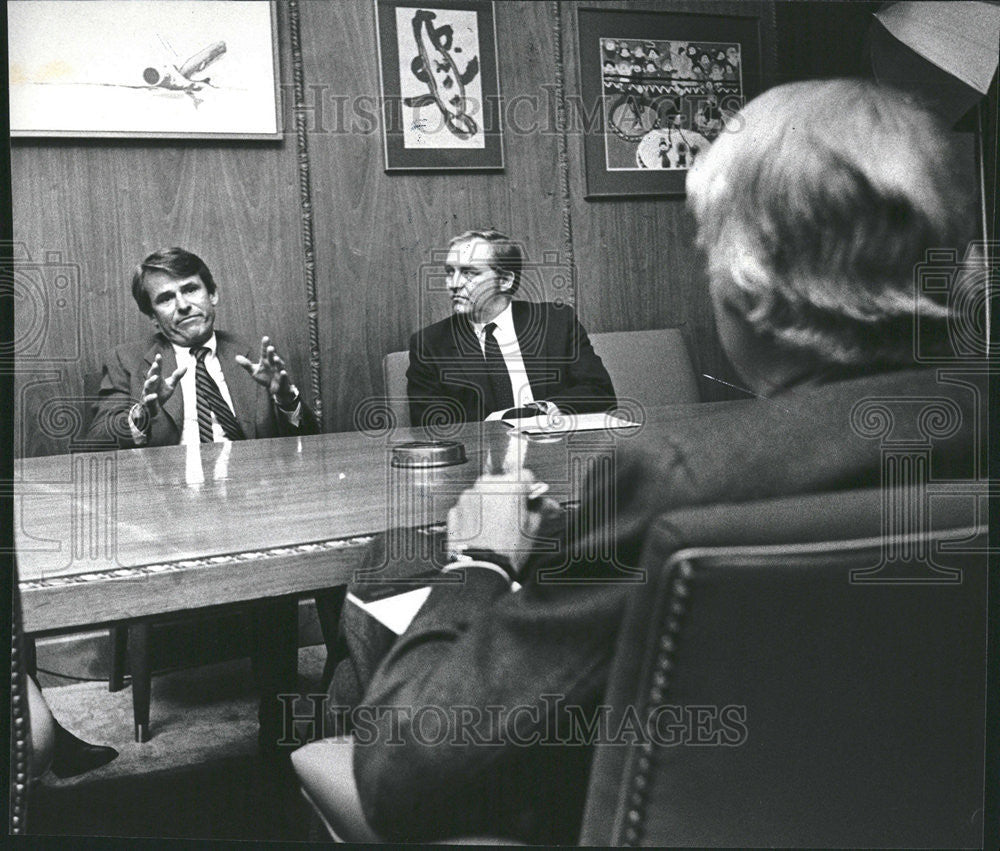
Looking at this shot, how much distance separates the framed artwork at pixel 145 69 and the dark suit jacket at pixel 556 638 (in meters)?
2.20

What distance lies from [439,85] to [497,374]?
0.90 m

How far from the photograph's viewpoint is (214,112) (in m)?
3.01

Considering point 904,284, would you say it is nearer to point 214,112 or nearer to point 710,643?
point 710,643

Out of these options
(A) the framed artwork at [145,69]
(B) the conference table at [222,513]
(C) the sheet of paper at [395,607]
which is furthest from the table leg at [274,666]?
(A) the framed artwork at [145,69]

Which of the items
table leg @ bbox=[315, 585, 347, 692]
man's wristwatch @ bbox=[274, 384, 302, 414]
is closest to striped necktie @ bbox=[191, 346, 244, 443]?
man's wristwatch @ bbox=[274, 384, 302, 414]

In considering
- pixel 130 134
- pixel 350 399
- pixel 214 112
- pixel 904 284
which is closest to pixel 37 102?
pixel 130 134

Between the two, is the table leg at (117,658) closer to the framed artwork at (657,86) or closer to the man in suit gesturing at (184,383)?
the man in suit gesturing at (184,383)

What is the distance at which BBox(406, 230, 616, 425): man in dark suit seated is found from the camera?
2.85 meters

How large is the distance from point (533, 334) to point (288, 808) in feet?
4.95

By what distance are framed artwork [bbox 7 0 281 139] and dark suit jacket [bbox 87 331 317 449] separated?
0.69 meters

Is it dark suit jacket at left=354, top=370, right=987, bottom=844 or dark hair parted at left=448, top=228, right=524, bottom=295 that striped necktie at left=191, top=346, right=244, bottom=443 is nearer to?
dark hair parted at left=448, top=228, right=524, bottom=295

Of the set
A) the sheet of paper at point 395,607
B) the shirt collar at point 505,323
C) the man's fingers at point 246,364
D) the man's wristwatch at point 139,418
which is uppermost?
the shirt collar at point 505,323

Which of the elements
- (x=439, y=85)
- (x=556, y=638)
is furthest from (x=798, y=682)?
(x=439, y=85)

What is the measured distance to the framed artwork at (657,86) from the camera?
7.82 feet
